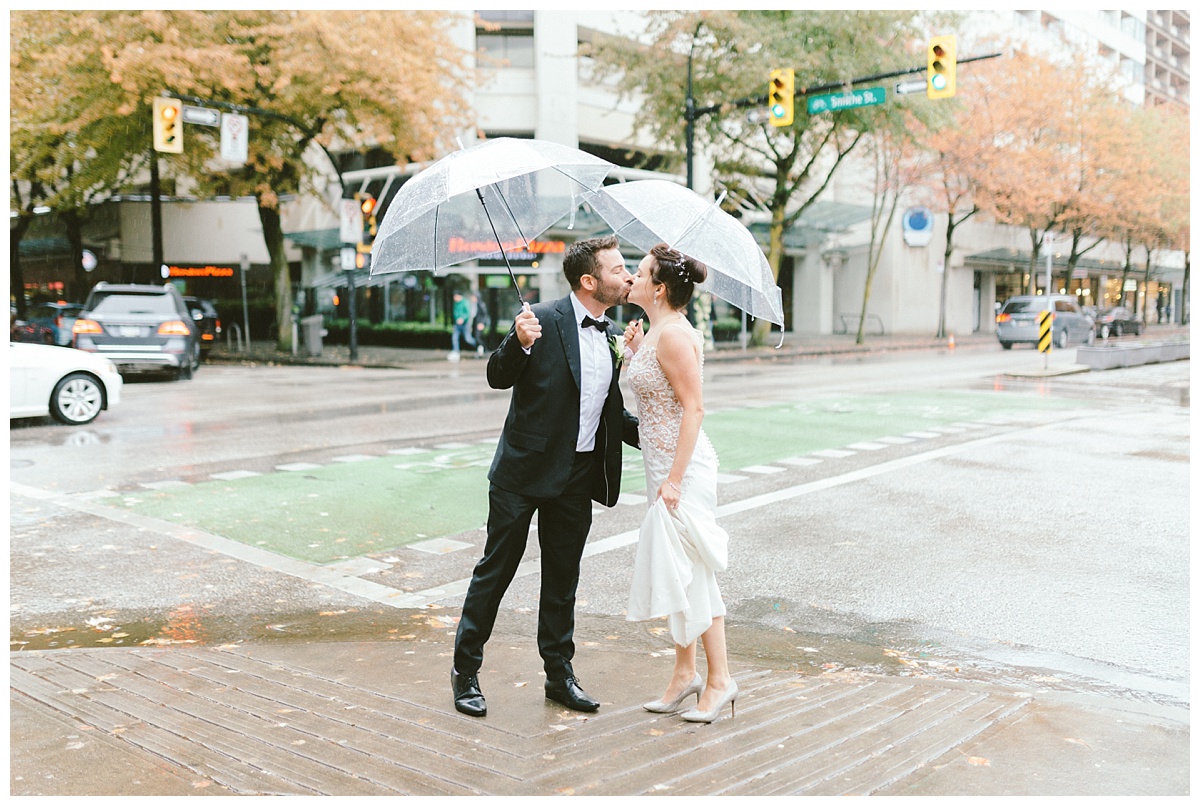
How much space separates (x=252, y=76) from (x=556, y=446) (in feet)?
80.6

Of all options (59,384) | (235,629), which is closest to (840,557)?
(235,629)

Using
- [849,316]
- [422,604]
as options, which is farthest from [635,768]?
[849,316]

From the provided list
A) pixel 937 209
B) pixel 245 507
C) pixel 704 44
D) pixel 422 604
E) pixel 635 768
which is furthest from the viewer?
pixel 937 209

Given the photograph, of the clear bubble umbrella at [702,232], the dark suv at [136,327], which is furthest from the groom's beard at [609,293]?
the dark suv at [136,327]

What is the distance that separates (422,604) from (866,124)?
86.5ft

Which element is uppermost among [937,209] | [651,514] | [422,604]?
[937,209]

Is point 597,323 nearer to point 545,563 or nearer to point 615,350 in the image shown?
point 615,350

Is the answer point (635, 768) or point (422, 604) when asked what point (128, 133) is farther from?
point (635, 768)

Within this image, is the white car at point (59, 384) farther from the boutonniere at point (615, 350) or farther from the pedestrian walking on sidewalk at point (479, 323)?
the pedestrian walking on sidewalk at point (479, 323)

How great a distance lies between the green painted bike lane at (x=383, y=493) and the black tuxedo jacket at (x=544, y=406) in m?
3.03

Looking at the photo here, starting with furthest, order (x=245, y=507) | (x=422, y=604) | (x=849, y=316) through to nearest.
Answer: (x=849, y=316), (x=245, y=507), (x=422, y=604)

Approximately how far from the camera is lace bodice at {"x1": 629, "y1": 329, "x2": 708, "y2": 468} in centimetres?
412

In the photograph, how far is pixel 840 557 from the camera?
6977mm

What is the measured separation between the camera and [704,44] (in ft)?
97.0
